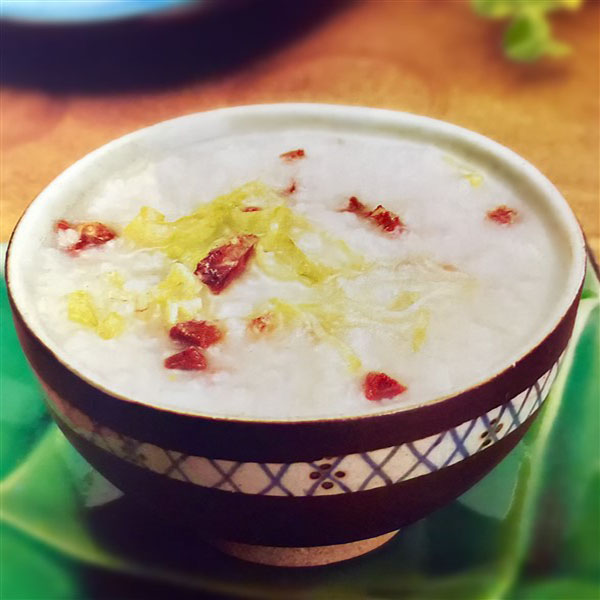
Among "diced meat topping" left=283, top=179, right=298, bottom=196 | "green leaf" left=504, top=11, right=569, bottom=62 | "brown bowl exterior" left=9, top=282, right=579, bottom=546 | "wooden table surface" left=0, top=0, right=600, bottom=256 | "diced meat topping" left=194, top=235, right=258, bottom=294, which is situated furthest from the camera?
"green leaf" left=504, top=11, right=569, bottom=62

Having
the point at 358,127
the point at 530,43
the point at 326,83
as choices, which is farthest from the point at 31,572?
the point at 530,43

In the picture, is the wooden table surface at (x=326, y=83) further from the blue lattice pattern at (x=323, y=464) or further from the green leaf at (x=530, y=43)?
the blue lattice pattern at (x=323, y=464)

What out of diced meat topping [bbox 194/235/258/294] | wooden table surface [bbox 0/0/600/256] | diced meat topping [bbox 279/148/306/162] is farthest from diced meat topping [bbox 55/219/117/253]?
wooden table surface [bbox 0/0/600/256]

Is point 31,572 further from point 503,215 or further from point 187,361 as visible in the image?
point 503,215

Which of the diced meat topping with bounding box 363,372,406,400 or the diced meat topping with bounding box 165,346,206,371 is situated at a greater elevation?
the diced meat topping with bounding box 363,372,406,400

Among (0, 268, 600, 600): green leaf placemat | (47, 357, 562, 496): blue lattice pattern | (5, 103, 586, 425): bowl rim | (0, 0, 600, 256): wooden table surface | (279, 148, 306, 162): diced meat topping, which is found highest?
(5, 103, 586, 425): bowl rim

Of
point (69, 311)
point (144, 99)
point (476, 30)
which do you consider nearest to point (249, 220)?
point (69, 311)

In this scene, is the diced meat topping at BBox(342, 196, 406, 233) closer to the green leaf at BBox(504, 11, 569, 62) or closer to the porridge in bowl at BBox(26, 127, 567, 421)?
the porridge in bowl at BBox(26, 127, 567, 421)

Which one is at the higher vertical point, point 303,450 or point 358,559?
point 303,450
